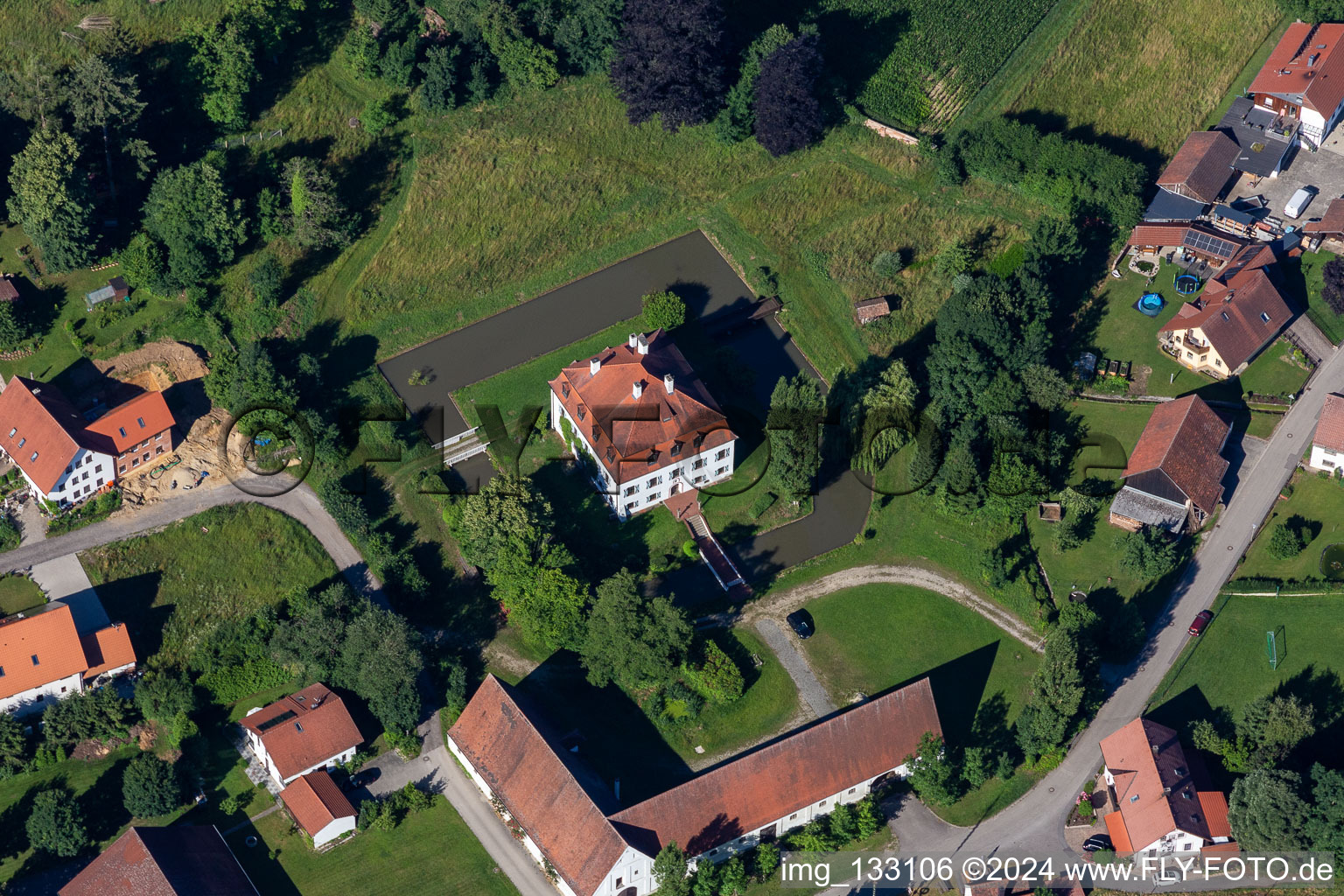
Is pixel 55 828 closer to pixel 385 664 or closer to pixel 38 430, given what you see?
pixel 385 664

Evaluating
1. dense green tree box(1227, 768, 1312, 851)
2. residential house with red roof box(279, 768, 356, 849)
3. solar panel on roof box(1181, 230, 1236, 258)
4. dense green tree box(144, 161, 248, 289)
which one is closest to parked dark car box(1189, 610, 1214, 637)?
dense green tree box(1227, 768, 1312, 851)

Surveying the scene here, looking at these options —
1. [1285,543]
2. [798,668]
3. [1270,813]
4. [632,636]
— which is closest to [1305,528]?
[1285,543]

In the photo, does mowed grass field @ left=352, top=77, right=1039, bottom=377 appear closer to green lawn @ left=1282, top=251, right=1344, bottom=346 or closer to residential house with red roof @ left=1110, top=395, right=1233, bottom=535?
residential house with red roof @ left=1110, top=395, right=1233, bottom=535

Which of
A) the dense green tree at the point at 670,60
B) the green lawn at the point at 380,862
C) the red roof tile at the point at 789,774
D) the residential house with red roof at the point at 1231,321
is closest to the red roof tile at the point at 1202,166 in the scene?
the residential house with red roof at the point at 1231,321

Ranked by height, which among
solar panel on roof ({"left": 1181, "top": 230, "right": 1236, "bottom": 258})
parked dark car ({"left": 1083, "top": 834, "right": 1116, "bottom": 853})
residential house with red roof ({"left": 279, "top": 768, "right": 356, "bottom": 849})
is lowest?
parked dark car ({"left": 1083, "top": 834, "right": 1116, "bottom": 853})

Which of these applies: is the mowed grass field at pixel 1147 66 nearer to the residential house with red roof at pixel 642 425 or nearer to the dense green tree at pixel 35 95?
the residential house with red roof at pixel 642 425

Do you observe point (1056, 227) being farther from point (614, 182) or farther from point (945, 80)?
point (614, 182)
